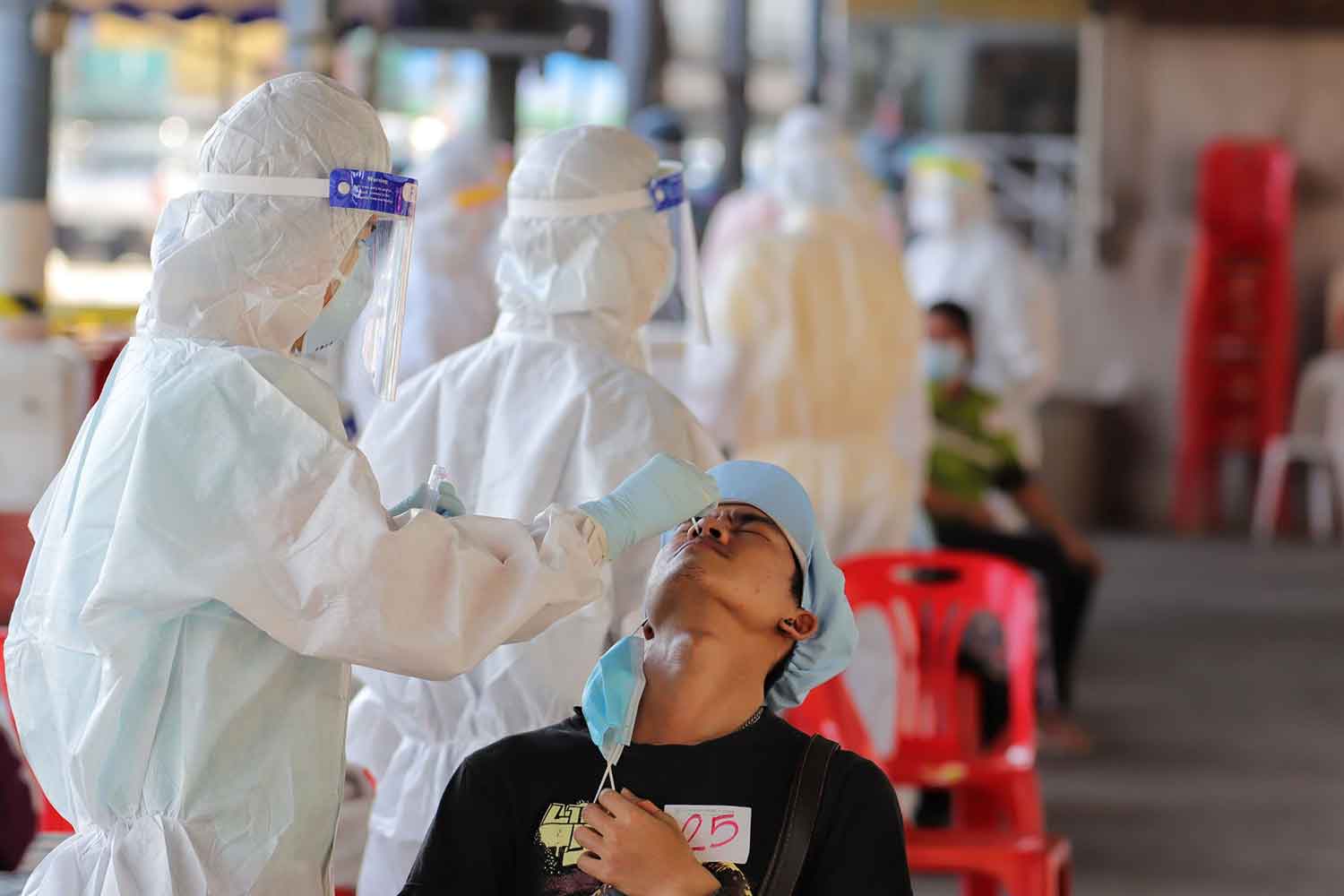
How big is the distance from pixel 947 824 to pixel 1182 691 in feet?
6.79

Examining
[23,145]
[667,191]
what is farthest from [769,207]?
[667,191]

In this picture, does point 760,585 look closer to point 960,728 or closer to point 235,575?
point 235,575

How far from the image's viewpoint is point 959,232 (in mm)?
8023

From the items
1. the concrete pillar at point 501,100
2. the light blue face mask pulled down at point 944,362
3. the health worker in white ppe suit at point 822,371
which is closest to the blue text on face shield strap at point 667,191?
the health worker in white ppe suit at point 822,371

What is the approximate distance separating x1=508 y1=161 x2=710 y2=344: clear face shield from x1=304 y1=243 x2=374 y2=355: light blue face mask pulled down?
2.24 ft

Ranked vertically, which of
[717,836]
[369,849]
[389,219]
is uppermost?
[389,219]

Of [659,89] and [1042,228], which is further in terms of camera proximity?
[1042,228]

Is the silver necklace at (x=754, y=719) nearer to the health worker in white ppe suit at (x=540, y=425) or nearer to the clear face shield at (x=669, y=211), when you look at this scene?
the health worker in white ppe suit at (x=540, y=425)

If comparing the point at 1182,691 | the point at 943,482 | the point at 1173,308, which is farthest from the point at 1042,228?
the point at 943,482

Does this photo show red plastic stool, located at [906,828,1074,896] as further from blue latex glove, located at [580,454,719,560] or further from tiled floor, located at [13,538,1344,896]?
blue latex glove, located at [580,454,719,560]

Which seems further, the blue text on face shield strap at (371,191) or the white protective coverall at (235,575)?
the blue text on face shield strap at (371,191)

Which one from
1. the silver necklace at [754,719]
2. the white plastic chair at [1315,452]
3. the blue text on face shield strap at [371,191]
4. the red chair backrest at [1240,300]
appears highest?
the blue text on face shield strap at [371,191]

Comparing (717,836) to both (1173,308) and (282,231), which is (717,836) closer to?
(282,231)

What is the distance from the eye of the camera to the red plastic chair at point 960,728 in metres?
3.13
